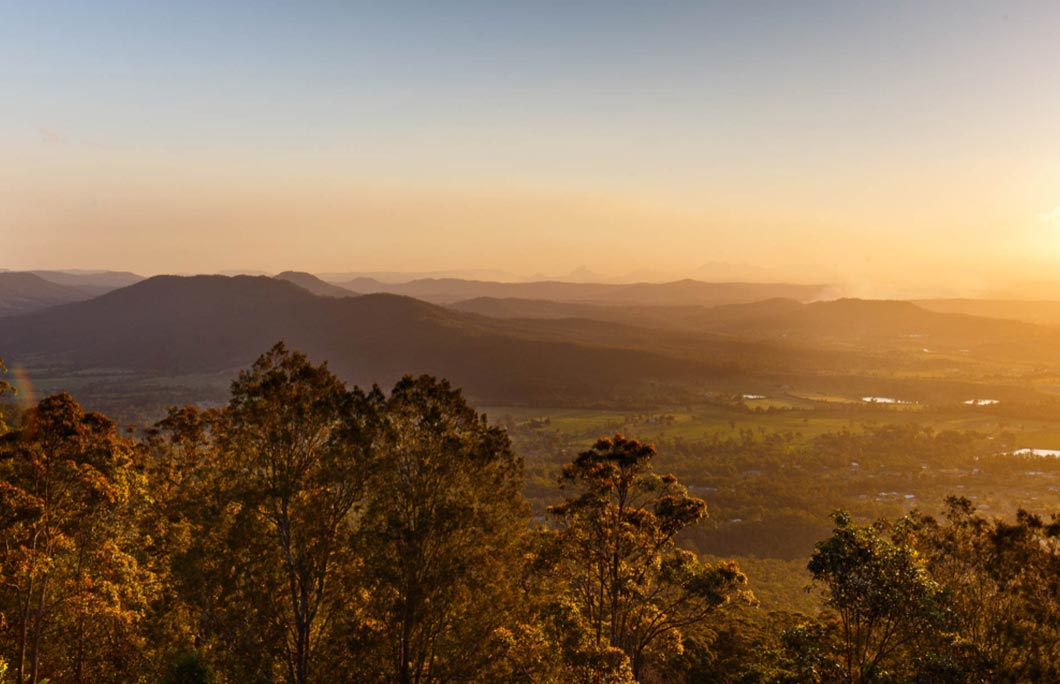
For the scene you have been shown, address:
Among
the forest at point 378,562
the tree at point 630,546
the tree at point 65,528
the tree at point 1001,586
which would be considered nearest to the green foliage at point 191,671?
the forest at point 378,562

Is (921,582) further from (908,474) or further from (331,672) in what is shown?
(908,474)

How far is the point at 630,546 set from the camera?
24109mm

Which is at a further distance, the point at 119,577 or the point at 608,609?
the point at 608,609

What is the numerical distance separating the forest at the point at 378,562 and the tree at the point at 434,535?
0.25ft

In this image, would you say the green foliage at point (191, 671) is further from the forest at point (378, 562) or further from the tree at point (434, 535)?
the tree at point (434, 535)

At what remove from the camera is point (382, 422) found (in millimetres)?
19156

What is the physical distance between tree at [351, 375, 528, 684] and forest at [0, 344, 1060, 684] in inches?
3.0

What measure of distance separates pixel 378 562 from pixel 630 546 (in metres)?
10.8

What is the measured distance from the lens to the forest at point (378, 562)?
1738 centimetres

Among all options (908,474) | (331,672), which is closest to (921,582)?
(331,672)

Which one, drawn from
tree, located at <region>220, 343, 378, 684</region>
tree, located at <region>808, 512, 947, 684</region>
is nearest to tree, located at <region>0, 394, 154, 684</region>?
tree, located at <region>220, 343, 378, 684</region>

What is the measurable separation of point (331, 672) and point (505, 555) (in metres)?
7.54

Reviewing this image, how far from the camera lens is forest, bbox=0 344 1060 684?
57.0 feet

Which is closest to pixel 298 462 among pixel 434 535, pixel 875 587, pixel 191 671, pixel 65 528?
pixel 434 535
